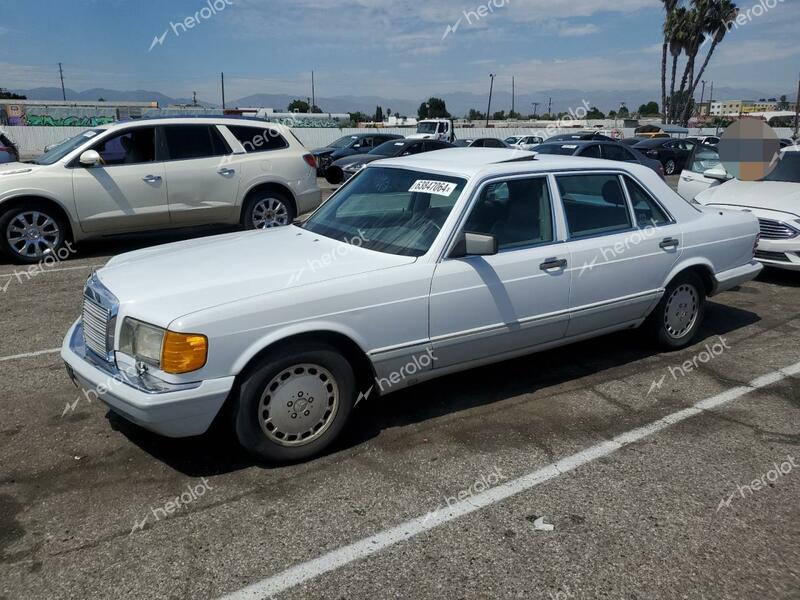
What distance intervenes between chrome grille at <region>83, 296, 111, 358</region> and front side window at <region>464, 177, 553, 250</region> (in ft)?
7.08

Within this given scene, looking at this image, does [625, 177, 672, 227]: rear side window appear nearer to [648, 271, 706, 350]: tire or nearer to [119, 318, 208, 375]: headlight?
[648, 271, 706, 350]: tire

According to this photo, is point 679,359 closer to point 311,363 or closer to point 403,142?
point 311,363

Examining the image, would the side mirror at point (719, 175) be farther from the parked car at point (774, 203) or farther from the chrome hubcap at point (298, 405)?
the chrome hubcap at point (298, 405)

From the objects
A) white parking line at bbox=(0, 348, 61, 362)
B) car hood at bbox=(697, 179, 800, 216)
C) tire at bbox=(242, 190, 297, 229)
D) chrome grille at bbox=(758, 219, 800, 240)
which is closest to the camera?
white parking line at bbox=(0, 348, 61, 362)

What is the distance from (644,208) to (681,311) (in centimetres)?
97

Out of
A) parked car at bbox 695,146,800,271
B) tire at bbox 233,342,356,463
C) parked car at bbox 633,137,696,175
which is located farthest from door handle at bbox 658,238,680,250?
parked car at bbox 633,137,696,175

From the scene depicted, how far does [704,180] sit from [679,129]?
32.8 m

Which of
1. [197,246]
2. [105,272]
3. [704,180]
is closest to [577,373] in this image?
[197,246]

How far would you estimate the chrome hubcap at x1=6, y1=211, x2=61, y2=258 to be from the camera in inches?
317

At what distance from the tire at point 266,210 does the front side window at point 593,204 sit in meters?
5.56

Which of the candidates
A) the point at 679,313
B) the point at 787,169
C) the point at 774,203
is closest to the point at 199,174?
the point at 679,313

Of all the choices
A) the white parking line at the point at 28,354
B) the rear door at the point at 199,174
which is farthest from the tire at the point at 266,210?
the white parking line at the point at 28,354

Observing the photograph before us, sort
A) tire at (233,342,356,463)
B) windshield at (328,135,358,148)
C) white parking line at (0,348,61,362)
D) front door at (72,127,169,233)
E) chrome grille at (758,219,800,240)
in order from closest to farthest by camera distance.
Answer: tire at (233,342,356,463) → white parking line at (0,348,61,362) → chrome grille at (758,219,800,240) → front door at (72,127,169,233) → windshield at (328,135,358,148)

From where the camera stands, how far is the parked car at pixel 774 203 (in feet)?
24.0
